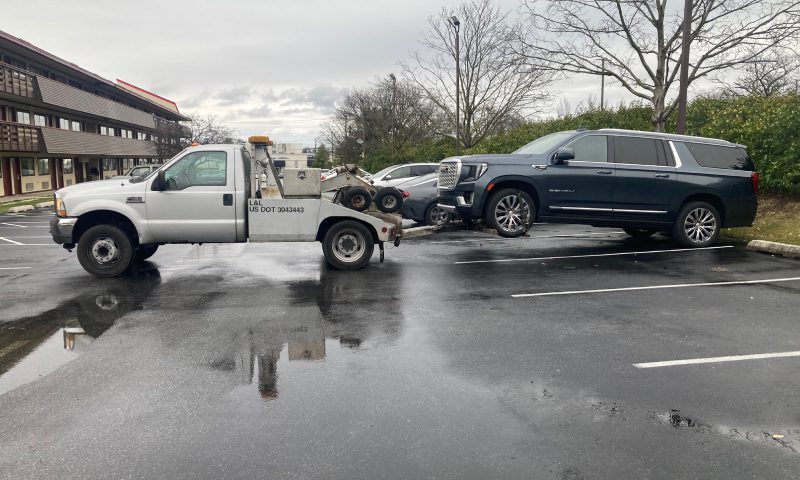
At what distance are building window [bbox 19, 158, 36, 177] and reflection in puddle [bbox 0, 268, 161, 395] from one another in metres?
32.7

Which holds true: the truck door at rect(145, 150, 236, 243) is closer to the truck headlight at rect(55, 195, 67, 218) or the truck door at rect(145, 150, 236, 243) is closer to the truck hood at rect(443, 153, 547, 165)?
the truck headlight at rect(55, 195, 67, 218)

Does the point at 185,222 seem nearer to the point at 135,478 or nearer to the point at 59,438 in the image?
the point at 59,438

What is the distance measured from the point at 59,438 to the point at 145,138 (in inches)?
2653

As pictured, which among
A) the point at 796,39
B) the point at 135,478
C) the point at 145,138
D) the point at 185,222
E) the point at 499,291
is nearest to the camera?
the point at 135,478

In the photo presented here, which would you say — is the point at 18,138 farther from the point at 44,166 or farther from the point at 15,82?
the point at 44,166

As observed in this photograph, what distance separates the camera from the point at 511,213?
1038 cm

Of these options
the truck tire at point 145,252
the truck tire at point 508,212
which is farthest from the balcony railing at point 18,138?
the truck tire at point 508,212

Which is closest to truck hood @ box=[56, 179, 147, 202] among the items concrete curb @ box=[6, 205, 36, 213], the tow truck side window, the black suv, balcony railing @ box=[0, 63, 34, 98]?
the tow truck side window

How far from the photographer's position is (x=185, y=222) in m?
9.45

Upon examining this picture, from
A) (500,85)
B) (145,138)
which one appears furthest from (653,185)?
(145,138)

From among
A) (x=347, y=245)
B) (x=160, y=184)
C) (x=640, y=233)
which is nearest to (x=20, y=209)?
(x=160, y=184)

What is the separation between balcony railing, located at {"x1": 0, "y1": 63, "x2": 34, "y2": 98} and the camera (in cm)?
3069

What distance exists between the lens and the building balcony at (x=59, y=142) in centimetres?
3170

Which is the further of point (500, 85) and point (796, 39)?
point (500, 85)
